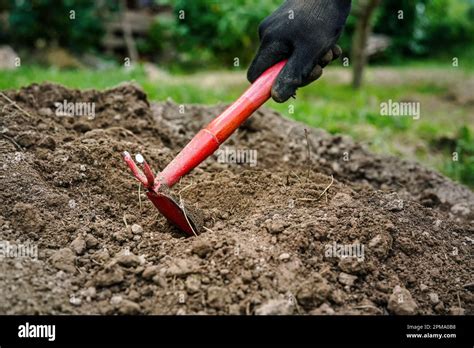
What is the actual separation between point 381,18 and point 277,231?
1107 centimetres

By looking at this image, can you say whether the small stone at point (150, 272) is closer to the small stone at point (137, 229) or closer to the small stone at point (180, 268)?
the small stone at point (180, 268)

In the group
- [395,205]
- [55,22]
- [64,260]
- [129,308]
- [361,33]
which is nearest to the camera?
[129,308]

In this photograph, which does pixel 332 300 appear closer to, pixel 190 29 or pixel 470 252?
pixel 470 252

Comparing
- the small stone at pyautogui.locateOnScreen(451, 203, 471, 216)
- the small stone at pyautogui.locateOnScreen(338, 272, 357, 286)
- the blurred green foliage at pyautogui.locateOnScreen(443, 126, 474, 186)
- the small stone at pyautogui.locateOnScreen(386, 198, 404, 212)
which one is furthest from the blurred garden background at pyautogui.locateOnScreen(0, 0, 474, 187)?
the small stone at pyautogui.locateOnScreen(338, 272, 357, 286)

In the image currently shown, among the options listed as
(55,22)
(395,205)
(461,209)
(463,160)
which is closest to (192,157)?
(395,205)

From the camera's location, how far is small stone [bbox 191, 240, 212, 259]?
92.9 inches

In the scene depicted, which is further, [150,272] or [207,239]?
[207,239]

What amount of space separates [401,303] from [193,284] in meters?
0.80

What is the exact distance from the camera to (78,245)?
2.42m

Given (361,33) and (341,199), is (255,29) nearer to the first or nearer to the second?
(361,33)

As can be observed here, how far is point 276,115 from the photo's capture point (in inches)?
173

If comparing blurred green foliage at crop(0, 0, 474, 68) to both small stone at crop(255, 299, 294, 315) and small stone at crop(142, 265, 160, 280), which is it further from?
small stone at crop(255, 299, 294, 315)

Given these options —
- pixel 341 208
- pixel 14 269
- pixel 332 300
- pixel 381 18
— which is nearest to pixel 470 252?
pixel 341 208

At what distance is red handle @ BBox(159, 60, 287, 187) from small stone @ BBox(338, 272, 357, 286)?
81 cm
